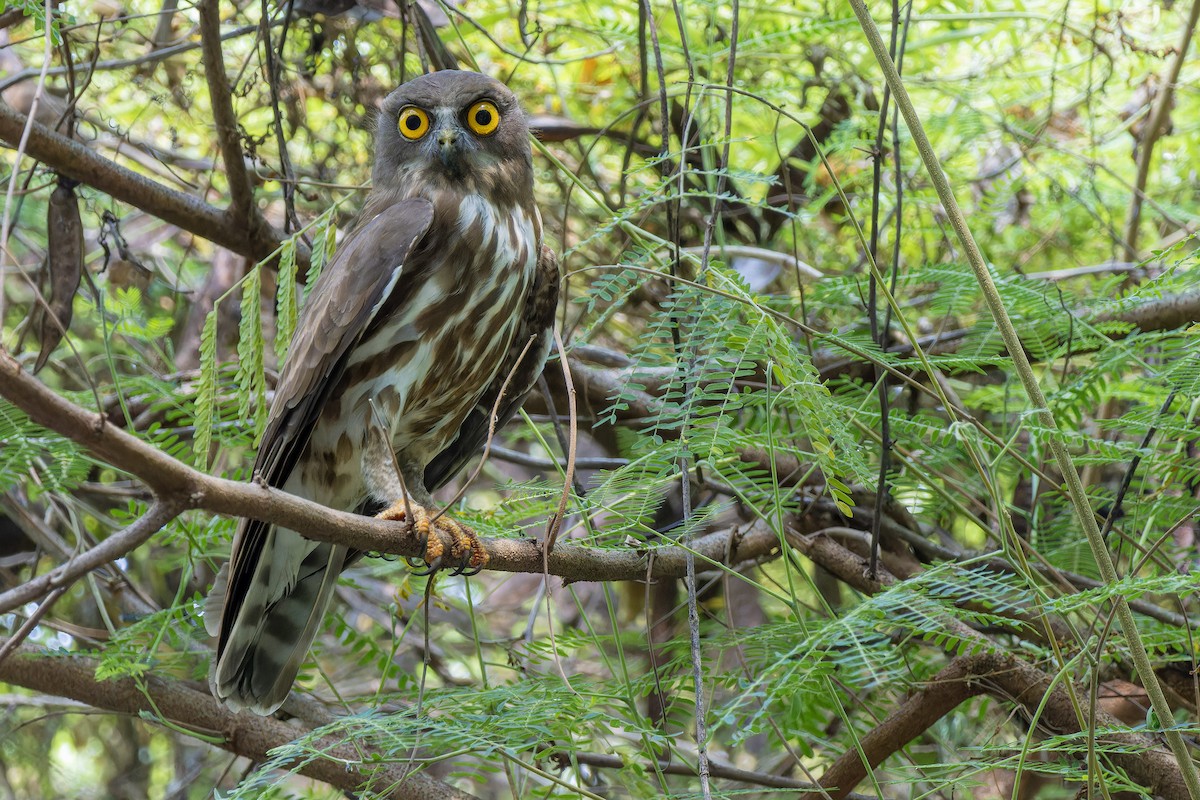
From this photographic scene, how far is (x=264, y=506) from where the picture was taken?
165 cm

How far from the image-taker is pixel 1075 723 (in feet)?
8.96

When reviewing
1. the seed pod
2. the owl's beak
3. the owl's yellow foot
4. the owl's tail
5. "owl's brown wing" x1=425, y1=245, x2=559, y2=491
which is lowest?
the owl's tail

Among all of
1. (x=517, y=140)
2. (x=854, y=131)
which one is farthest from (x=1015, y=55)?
(x=517, y=140)

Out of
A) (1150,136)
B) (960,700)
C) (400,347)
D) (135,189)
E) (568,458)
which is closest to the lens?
(568,458)

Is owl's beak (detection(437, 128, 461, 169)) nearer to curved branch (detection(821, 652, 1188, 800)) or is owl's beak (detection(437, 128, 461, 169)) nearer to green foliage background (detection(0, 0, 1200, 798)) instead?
green foliage background (detection(0, 0, 1200, 798))

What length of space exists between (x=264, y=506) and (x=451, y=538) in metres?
1.11

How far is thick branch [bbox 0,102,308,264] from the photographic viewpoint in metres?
3.26

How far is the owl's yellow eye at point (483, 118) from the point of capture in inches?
128

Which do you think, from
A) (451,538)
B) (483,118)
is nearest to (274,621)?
(451,538)

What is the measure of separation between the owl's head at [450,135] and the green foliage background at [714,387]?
0.73ft

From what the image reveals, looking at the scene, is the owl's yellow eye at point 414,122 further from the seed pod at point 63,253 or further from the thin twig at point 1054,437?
the thin twig at point 1054,437

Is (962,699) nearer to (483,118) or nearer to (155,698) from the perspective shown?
(483,118)

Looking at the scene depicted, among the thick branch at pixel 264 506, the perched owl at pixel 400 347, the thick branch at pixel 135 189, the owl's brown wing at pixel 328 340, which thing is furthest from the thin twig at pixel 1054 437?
the thick branch at pixel 135 189

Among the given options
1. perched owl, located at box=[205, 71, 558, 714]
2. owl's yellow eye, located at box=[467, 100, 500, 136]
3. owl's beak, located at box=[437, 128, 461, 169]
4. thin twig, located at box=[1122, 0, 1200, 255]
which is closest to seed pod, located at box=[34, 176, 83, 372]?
perched owl, located at box=[205, 71, 558, 714]
